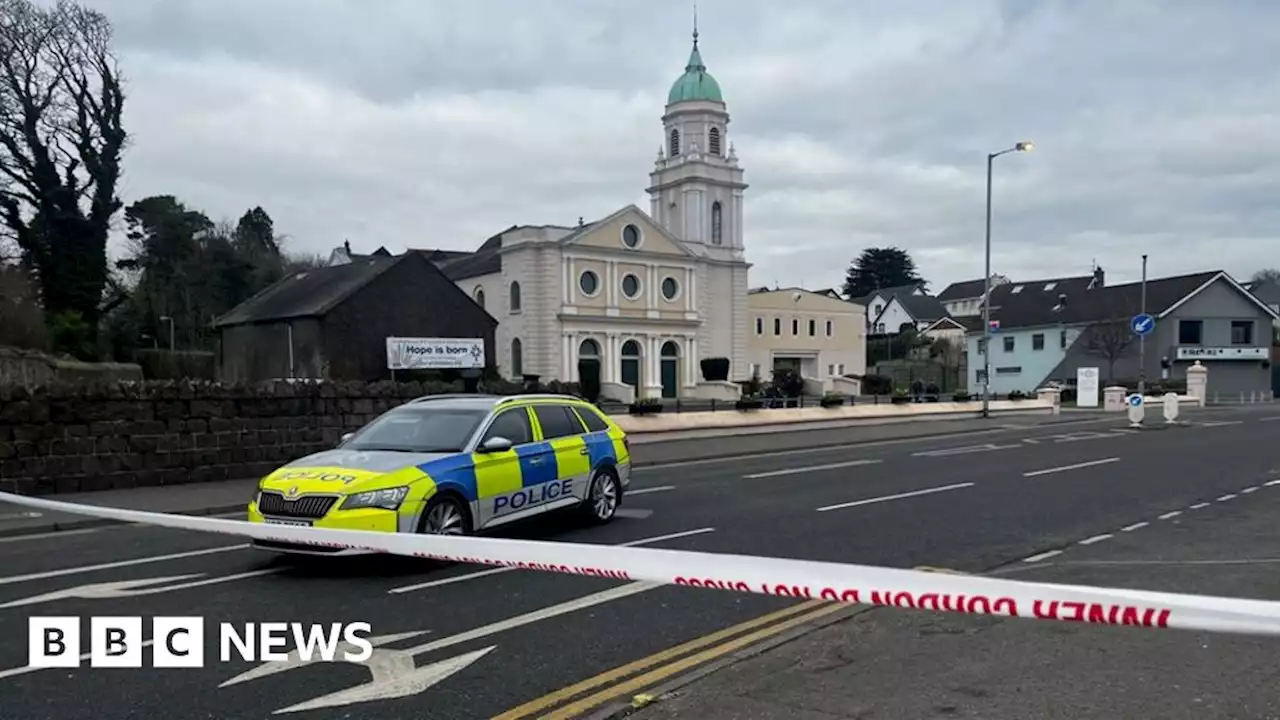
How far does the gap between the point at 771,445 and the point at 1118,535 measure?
46.6 ft

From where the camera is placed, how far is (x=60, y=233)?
4472cm

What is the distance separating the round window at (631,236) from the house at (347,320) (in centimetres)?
1451

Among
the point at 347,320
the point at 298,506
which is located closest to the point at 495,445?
the point at 298,506

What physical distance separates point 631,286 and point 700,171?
37.9ft

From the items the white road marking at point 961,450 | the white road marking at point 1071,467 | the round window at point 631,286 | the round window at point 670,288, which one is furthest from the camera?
the round window at point 670,288

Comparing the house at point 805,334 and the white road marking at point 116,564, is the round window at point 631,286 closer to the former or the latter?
the house at point 805,334

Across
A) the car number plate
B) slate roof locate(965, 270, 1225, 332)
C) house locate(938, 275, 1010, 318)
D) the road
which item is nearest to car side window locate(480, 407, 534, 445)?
the road

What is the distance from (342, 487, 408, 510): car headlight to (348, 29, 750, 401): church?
1815 inches

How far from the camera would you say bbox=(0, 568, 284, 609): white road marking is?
7.41 m

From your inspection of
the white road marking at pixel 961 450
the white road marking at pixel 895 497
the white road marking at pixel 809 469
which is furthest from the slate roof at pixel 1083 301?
the white road marking at pixel 895 497

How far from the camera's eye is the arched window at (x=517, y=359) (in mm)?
56763

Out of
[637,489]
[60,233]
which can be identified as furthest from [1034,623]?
[60,233]

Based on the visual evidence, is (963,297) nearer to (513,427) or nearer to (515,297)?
(515,297)

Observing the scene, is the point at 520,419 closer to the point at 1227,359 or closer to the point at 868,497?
the point at 868,497
